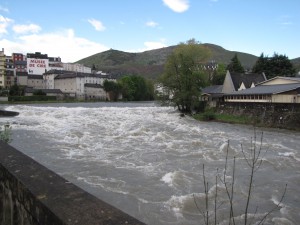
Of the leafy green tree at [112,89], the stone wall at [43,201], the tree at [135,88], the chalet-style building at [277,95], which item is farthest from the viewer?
the tree at [135,88]

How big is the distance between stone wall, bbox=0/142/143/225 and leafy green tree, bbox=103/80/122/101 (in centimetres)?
9738

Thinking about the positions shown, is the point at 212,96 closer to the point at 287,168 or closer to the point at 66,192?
the point at 287,168

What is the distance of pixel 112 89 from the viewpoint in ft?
333

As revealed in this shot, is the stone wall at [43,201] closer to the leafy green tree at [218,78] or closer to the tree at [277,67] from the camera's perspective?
the tree at [277,67]

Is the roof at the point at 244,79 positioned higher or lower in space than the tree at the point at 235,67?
lower

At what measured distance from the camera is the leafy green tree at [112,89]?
331ft

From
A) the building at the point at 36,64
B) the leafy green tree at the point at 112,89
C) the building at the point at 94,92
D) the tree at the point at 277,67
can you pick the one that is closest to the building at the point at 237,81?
the tree at the point at 277,67

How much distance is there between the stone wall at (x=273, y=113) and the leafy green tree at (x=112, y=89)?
6787 cm

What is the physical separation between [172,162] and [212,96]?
4313cm

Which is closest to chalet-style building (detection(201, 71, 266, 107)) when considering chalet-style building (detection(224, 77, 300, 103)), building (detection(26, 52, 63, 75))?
chalet-style building (detection(224, 77, 300, 103))

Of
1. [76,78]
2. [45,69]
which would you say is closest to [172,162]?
[76,78]

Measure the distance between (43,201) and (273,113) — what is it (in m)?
31.4

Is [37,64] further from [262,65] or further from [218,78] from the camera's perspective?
[262,65]

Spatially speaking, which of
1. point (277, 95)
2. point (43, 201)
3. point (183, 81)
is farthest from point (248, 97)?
point (43, 201)
